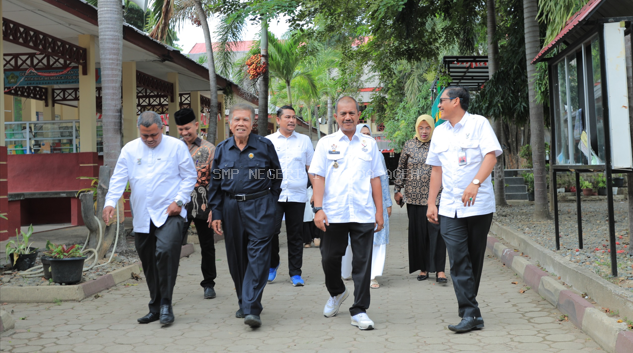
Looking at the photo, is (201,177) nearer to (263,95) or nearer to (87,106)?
(87,106)

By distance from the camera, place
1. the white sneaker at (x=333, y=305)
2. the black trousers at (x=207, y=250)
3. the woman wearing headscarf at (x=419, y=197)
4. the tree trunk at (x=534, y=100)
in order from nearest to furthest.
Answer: the white sneaker at (x=333, y=305), the black trousers at (x=207, y=250), the woman wearing headscarf at (x=419, y=197), the tree trunk at (x=534, y=100)

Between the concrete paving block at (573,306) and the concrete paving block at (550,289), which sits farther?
the concrete paving block at (550,289)

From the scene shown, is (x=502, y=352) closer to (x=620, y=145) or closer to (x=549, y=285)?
(x=549, y=285)

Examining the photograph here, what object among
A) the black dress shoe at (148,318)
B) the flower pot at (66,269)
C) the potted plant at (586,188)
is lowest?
the black dress shoe at (148,318)

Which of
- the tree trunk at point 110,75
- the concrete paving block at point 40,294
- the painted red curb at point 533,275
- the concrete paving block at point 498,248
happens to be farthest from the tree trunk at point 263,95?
the painted red curb at point 533,275

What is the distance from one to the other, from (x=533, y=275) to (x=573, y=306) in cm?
151

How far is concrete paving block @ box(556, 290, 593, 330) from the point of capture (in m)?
4.83

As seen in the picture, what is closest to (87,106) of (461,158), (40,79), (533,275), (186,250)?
(40,79)

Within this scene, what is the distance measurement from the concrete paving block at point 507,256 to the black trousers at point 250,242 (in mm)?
4052

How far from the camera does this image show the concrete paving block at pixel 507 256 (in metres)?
8.04

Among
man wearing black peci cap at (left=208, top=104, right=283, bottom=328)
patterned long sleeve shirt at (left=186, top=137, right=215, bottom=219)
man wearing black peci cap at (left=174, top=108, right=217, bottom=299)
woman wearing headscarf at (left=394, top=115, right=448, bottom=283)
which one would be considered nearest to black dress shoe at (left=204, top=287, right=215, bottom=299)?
man wearing black peci cap at (left=174, top=108, right=217, bottom=299)

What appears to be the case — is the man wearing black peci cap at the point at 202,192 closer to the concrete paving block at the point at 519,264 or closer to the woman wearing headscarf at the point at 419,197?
the woman wearing headscarf at the point at 419,197

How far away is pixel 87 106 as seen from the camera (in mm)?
13570

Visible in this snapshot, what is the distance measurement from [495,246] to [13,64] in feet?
45.1
